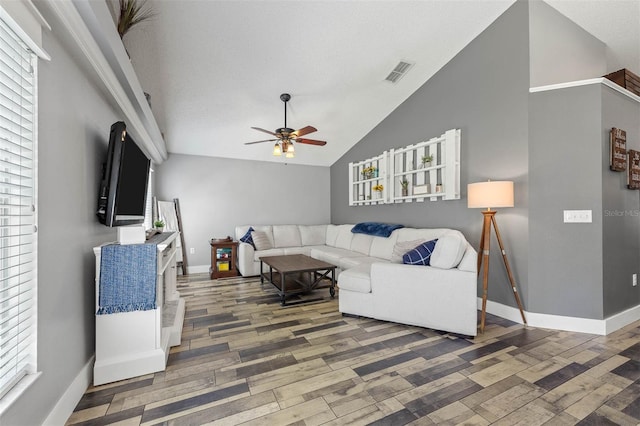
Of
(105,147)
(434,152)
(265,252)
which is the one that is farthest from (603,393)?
(265,252)

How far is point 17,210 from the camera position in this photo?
1.21m

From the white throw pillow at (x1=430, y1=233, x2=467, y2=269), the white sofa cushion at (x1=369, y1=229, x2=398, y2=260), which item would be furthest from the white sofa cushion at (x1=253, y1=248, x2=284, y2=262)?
the white throw pillow at (x1=430, y1=233, x2=467, y2=269)

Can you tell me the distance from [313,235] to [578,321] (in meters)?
4.29

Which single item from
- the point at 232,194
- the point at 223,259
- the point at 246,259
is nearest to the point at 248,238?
the point at 246,259

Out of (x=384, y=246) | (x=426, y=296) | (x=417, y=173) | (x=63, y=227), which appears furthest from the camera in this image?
(x=384, y=246)

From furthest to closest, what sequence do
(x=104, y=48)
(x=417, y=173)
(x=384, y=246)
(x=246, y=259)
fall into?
1. (x=246, y=259)
2. (x=384, y=246)
3. (x=417, y=173)
4. (x=104, y=48)

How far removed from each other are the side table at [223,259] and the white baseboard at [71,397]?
9.74ft

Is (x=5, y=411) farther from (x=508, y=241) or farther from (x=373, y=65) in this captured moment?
(x=373, y=65)

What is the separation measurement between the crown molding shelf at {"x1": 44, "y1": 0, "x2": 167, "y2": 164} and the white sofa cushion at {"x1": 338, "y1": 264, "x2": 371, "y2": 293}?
8.74 feet

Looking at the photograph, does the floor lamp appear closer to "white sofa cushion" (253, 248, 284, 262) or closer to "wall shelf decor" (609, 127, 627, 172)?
"wall shelf decor" (609, 127, 627, 172)

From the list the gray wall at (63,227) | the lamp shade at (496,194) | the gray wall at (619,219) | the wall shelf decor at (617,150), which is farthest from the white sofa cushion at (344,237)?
the gray wall at (63,227)

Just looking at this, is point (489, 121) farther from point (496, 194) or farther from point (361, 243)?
point (361, 243)

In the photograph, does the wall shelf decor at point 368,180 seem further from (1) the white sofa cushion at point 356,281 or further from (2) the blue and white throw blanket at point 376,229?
(1) the white sofa cushion at point 356,281

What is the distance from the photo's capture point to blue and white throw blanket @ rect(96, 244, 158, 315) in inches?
73.2
